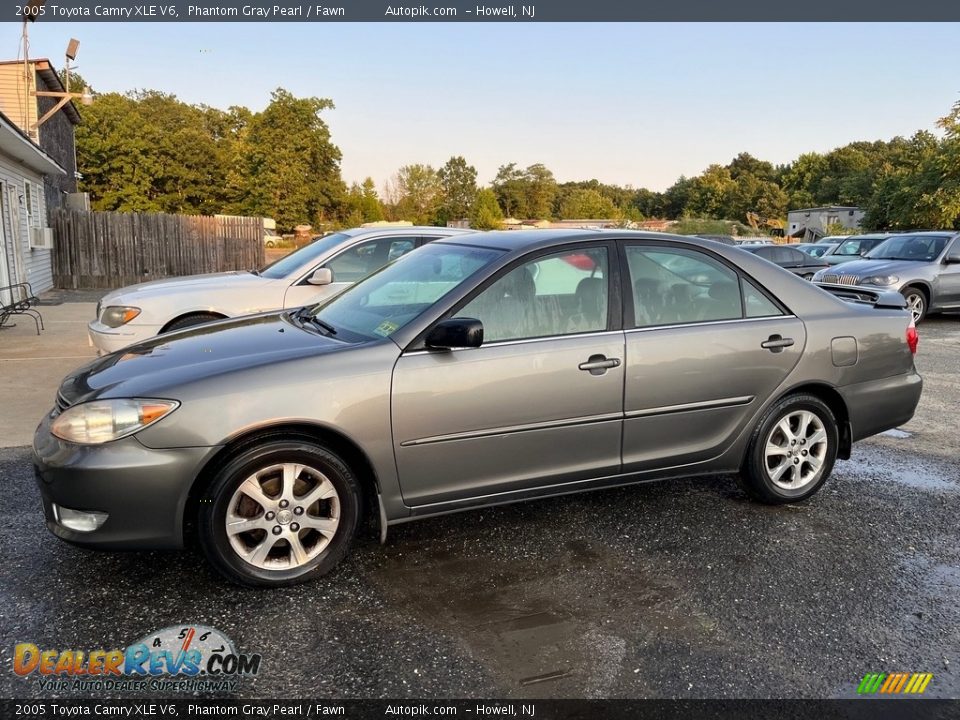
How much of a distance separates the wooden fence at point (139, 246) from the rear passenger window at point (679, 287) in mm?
17104

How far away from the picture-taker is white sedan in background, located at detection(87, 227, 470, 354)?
6.32m

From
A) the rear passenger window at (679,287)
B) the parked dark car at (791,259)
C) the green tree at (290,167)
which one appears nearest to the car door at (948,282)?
the parked dark car at (791,259)

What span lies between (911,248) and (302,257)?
38.0 feet

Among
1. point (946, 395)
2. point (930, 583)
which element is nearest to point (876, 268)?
point (946, 395)

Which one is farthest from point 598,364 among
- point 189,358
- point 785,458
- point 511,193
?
point 511,193

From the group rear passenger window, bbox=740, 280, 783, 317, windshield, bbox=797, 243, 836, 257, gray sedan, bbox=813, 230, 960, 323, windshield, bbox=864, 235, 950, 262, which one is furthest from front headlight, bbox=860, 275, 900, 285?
windshield, bbox=797, 243, 836, 257

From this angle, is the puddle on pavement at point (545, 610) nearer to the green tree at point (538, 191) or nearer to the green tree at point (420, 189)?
the green tree at point (420, 189)

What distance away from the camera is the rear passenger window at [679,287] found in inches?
155

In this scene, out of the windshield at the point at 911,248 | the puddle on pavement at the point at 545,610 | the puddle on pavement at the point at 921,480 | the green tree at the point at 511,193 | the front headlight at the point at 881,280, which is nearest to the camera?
the puddle on pavement at the point at 545,610

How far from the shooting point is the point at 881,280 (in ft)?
39.8

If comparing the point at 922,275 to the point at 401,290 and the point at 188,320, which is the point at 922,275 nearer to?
the point at 401,290

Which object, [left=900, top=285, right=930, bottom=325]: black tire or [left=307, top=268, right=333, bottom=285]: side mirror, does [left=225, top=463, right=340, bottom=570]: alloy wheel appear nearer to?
[left=307, top=268, right=333, bottom=285]: side mirror

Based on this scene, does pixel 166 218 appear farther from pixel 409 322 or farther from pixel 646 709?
pixel 646 709

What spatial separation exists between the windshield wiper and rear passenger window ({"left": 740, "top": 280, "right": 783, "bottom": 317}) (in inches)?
92.5
